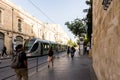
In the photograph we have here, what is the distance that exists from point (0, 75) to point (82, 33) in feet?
132

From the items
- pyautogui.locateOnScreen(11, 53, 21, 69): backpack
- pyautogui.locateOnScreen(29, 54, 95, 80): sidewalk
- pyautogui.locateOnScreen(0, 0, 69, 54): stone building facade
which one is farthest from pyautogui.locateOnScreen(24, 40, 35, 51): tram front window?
pyautogui.locateOnScreen(11, 53, 21, 69): backpack

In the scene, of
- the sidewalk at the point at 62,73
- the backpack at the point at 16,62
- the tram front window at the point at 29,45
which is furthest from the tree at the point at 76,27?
the backpack at the point at 16,62

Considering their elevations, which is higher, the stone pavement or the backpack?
the backpack

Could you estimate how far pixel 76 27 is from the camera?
2141 inches

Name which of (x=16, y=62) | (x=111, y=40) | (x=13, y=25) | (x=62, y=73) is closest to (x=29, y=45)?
(x=13, y=25)

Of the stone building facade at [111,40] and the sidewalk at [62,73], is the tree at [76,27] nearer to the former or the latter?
the sidewalk at [62,73]

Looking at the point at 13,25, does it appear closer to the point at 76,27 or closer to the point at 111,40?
the point at 76,27

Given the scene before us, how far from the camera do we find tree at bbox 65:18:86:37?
53719 millimetres

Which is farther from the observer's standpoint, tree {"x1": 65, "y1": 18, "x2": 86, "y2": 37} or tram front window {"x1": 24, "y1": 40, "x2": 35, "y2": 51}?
tree {"x1": 65, "y1": 18, "x2": 86, "y2": 37}

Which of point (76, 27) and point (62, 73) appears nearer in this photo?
point (62, 73)

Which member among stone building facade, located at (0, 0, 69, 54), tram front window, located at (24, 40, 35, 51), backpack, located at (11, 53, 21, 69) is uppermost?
stone building facade, located at (0, 0, 69, 54)

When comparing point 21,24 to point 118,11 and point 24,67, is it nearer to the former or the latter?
point 24,67

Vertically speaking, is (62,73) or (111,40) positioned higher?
(111,40)

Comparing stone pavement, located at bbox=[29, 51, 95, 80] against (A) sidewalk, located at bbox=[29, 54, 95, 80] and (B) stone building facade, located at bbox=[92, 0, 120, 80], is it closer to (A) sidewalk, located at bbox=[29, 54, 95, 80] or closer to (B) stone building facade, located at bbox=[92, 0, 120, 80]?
(A) sidewalk, located at bbox=[29, 54, 95, 80]
